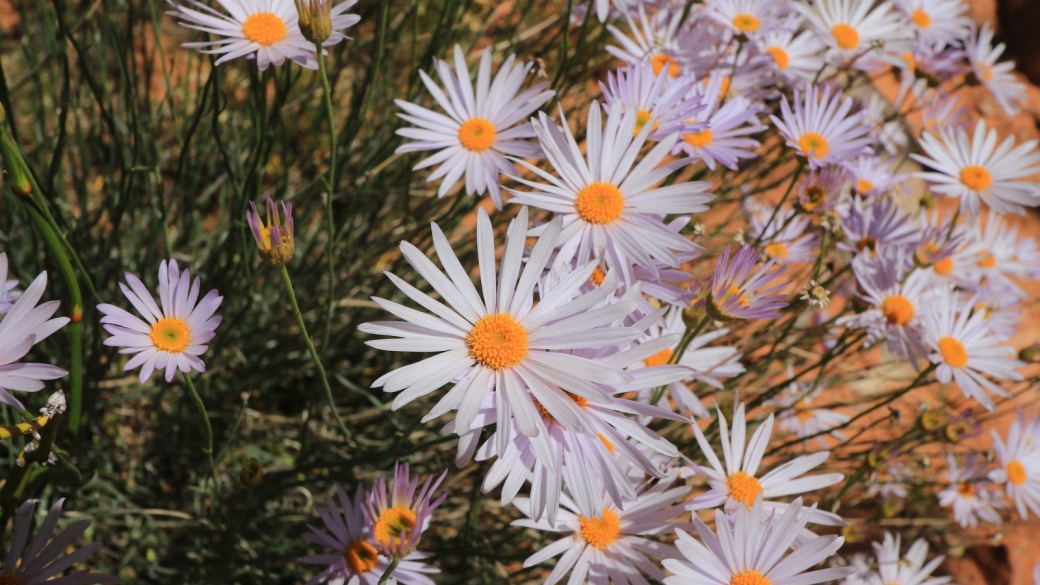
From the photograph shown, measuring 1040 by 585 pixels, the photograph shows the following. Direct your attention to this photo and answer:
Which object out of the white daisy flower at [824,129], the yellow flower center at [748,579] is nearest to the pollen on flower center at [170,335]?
the yellow flower center at [748,579]

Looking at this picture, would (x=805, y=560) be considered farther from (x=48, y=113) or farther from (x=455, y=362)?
(x=48, y=113)

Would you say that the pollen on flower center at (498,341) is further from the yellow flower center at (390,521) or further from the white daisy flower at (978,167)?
the white daisy flower at (978,167)

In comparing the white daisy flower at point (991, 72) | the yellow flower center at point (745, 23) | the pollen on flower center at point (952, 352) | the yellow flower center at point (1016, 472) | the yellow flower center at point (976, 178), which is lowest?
the yellow flower center at point (1016, 472)

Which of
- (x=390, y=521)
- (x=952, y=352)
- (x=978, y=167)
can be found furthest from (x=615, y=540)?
(x=978, y=167)

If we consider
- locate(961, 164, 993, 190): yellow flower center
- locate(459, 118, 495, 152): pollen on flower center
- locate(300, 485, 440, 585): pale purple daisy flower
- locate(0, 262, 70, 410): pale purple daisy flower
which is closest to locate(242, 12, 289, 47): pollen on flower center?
locate(459, 118, 495, 152): pollen on flower center

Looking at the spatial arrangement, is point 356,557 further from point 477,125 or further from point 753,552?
point 477,125

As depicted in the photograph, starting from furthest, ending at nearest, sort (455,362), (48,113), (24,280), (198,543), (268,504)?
(48,113) → (268,504) → (24,280) → (198,543) → (455,362)

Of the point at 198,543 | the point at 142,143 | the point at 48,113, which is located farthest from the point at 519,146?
the point at 48,113
